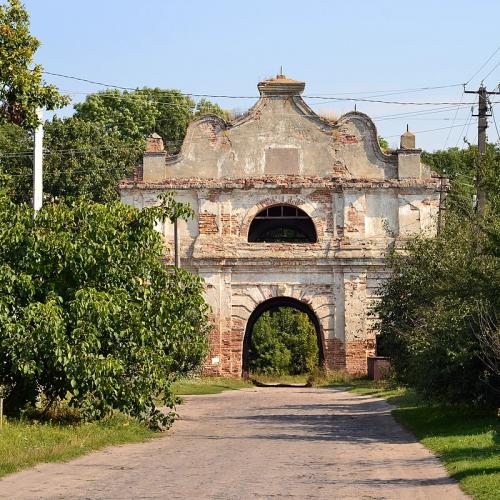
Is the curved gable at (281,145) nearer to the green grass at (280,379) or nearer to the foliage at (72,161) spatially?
the green grass at (280,379)

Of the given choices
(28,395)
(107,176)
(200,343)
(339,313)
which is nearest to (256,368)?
(107,176)

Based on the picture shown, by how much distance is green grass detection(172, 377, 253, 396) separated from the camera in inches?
1551

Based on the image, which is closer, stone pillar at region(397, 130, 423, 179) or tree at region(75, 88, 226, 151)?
stone pillar at region(397, 130, 423, 179)

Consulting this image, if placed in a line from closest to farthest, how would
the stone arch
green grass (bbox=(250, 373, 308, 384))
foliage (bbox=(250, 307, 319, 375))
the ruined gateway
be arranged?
the ruined gateway
the stone arch
green grass (bbox=(250, 373, 308, 384))
foliage (bbox=(250, 307, 319, 375))

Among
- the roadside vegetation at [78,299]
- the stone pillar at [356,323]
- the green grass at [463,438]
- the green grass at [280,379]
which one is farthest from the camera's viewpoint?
the green grass at [280,379]

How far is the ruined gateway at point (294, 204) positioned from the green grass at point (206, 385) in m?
0.63

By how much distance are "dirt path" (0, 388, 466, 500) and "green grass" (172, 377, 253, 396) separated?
39.3ft

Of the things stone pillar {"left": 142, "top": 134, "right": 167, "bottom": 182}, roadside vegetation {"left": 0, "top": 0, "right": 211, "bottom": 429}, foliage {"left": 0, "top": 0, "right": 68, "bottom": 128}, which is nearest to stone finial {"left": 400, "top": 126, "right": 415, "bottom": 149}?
stone pillar {"left": 142, "top": 134, "right": 167, "bottom": 182}

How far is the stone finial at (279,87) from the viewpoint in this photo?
1799 inches

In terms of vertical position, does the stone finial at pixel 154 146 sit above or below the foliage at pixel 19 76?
above

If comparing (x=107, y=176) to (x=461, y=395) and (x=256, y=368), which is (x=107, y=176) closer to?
(x=256, y=368)

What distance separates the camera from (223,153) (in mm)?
45938

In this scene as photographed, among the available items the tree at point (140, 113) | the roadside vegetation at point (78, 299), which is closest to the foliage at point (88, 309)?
the roadside vegetation at point (78, 299)

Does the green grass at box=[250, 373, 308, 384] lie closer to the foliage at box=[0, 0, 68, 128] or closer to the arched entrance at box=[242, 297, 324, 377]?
the arched entrance at box=[242, 297, 324, 377]
